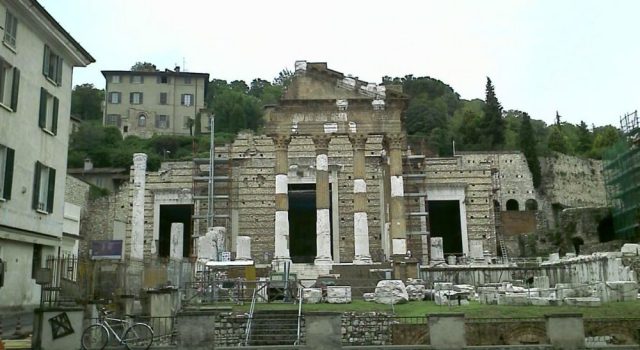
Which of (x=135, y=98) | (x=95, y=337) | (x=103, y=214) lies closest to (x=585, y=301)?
(x=95, y=337)

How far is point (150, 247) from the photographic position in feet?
141

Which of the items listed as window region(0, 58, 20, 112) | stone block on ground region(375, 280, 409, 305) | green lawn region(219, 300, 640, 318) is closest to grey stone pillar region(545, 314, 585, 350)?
green lawn region(219, 300, 640, 318)

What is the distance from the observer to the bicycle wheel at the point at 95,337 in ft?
41.8

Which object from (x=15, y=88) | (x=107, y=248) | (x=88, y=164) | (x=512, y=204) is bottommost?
(x=107, y=248)

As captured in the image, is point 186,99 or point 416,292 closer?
point 416,292

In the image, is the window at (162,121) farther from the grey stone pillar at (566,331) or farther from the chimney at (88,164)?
the grey stone pillar at (566,331)

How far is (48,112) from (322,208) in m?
14.3

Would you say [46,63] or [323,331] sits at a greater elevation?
[46,63]

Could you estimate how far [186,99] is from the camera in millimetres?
76625

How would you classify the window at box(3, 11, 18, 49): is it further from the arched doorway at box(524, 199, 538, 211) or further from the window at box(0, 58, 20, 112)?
the arched doorway at box(524, 199, 538, 211)

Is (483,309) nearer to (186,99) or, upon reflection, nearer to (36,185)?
(36,185)

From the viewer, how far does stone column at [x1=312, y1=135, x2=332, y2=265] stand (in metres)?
32.0

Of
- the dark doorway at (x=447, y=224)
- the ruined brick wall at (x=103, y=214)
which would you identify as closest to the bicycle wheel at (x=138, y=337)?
the ruined brick wall at (x=103, y=214)

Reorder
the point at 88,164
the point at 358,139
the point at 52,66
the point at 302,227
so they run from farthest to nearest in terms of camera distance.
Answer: the point at 88,164 → the point at 302,227 → the point at 358,139 → the point at 52,66
